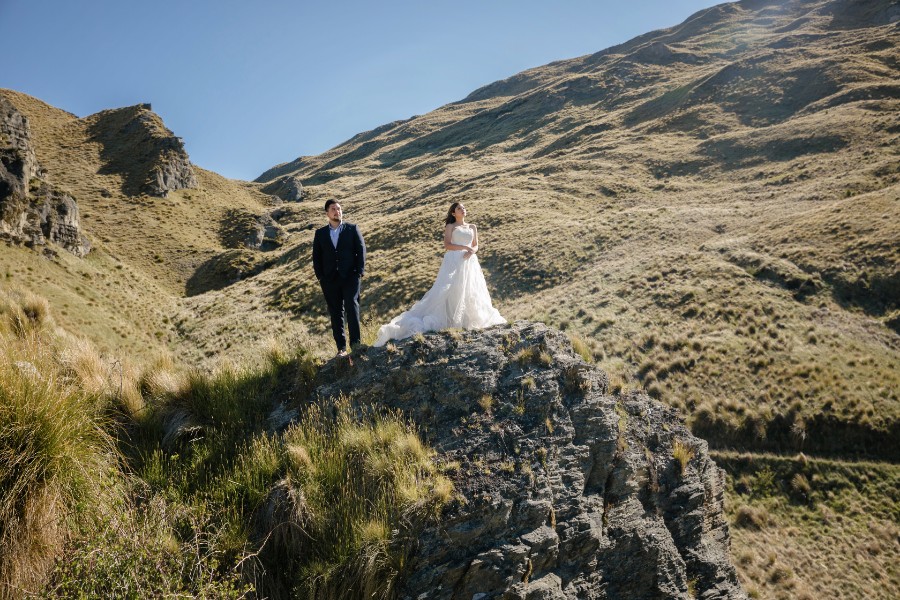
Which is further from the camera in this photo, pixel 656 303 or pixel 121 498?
pixel 656 303

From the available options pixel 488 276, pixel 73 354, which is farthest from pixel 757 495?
pixel 488 276

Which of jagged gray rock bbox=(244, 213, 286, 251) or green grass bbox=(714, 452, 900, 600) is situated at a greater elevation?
jagged gray rock bbox=(244, 213, 286, 251)

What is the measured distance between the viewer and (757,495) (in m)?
14.3

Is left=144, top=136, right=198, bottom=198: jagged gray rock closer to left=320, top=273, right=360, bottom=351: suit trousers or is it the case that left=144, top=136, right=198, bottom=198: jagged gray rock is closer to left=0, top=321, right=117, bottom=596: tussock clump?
left=320, top=273, right=360, bottom=351: suit trousers

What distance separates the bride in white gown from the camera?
9.44 metres

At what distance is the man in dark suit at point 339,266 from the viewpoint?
27.0 feet

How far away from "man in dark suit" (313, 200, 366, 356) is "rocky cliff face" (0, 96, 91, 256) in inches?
1313

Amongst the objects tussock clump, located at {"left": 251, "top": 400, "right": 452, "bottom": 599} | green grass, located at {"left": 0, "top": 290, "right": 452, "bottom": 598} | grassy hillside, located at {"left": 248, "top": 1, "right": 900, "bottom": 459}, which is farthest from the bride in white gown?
grassy hillside, located at {"left": 248, "top": 1, "right": 900, "bottom": 459}

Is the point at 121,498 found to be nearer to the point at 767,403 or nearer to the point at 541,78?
the point at 767,403

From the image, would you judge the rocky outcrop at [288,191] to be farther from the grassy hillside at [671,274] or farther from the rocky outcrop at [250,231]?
the rocky outcrop at [250,231]

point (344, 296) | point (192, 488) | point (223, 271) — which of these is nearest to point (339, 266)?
point (344, 296)

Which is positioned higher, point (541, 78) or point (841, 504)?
point (541, 78)

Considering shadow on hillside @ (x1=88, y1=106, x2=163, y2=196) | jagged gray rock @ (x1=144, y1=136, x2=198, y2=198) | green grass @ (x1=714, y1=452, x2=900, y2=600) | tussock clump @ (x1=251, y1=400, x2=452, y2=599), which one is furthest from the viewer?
shadow on hillside @ (x1=88, y1=106, x2=163, y2=196)

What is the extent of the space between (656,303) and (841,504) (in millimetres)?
13905
